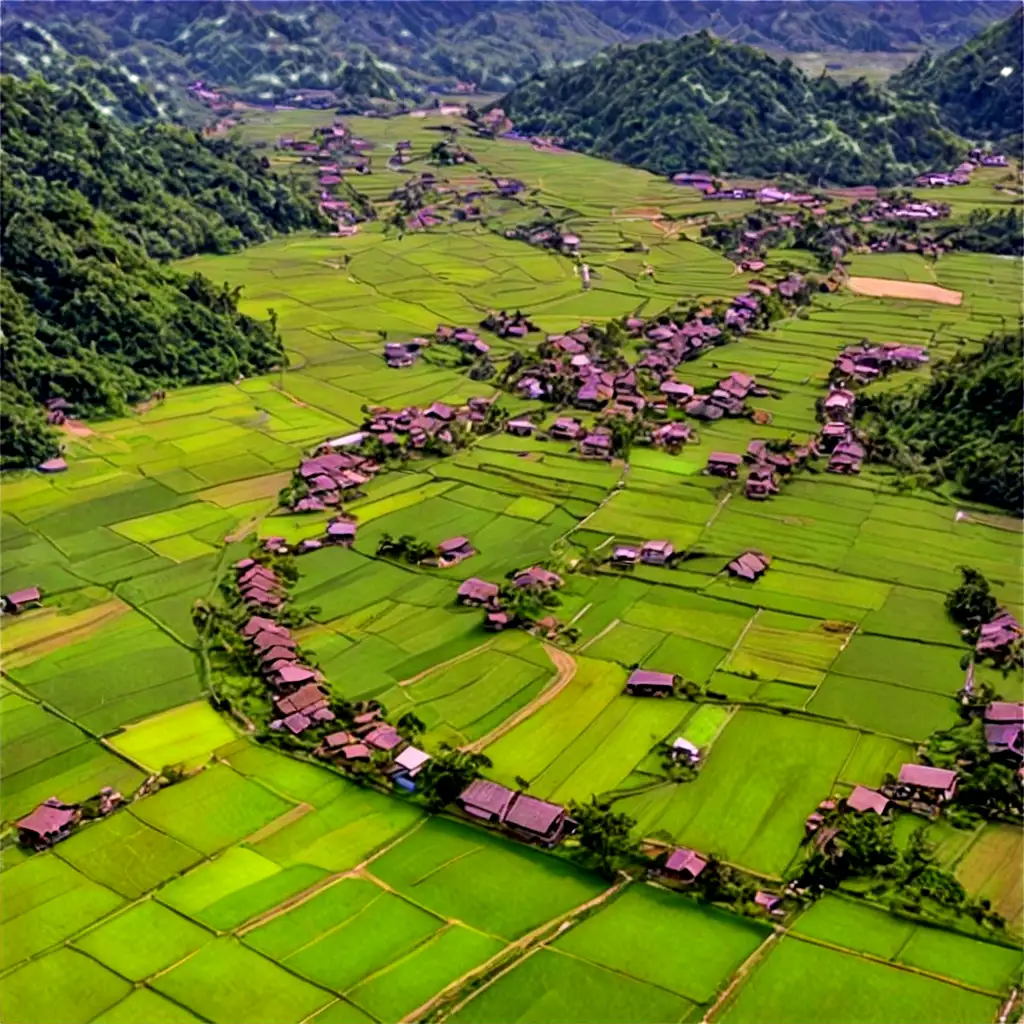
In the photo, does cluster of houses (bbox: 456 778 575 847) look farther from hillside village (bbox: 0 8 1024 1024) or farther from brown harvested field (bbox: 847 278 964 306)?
brown harvested field (bbox: 847 278 964 306)

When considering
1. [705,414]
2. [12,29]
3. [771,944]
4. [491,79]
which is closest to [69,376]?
[705,414]

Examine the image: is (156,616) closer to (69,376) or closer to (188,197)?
(69,376)

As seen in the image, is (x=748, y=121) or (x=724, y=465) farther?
(x=748, y=121)

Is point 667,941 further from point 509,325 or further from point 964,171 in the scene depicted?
point 964,171

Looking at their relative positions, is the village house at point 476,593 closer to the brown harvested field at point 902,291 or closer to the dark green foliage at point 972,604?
the dark green foliage at point 972,604

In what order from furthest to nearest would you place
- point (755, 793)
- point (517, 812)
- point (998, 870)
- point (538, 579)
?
point (538, 579)
point (755, 793)
point (517, 812)
point (998, 870)

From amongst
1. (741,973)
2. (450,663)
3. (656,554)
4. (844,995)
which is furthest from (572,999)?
(656,554)

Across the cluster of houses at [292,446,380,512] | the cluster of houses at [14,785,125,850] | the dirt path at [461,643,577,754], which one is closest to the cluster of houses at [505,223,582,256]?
the cluster of houses at [292,446,380,512]
